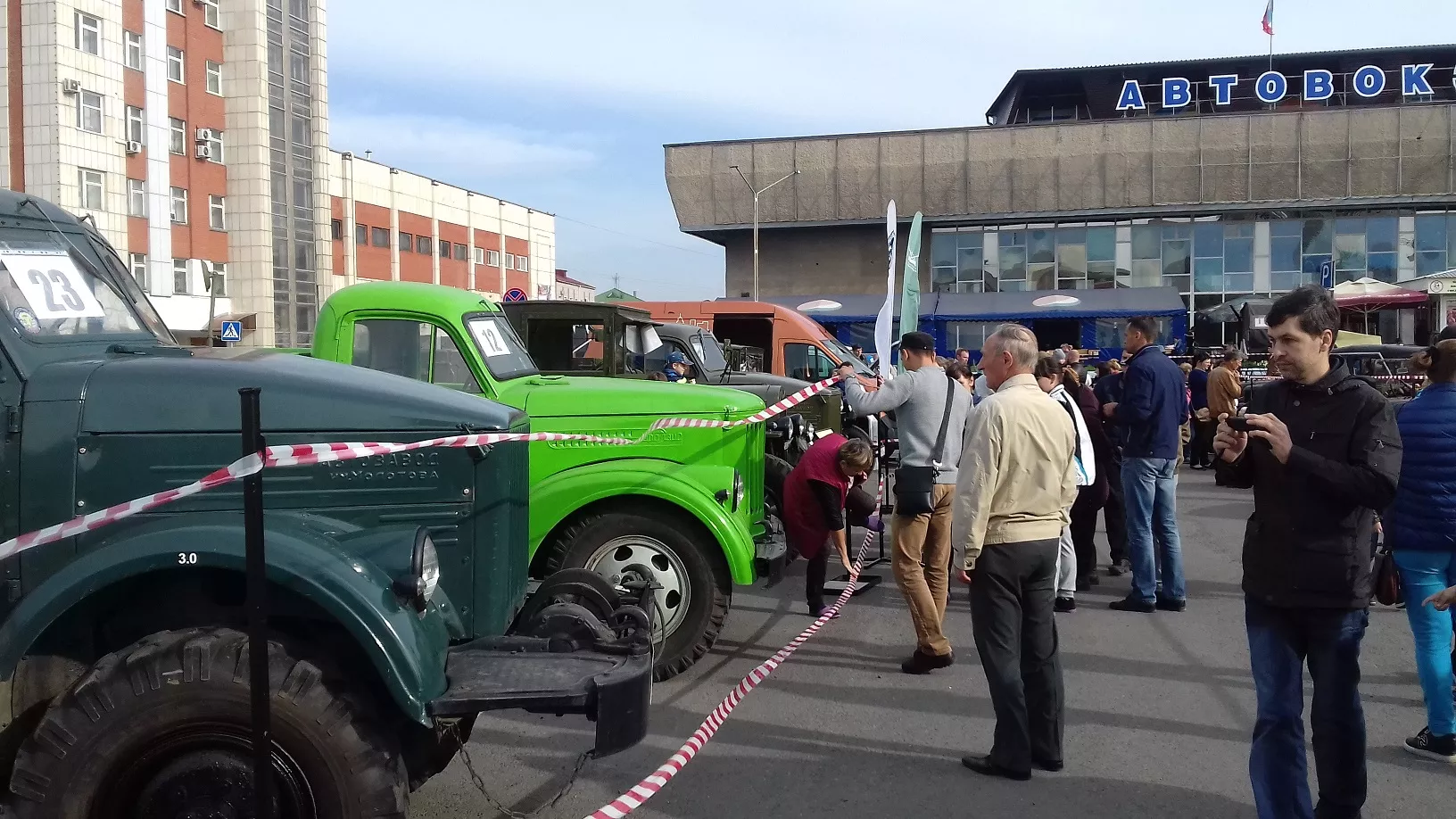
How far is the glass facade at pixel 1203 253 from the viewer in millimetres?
42688

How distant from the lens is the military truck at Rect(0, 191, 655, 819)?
9.95 ft

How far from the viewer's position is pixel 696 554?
6.02 metres

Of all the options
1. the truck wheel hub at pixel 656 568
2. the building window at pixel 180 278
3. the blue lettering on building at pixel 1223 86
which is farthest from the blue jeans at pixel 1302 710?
the blue lettering on building at pixel 1223 86

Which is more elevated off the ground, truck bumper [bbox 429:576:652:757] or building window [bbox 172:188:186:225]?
building window [bbox 172:188:186:225]

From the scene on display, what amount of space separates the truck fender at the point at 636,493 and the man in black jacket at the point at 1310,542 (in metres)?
2.79

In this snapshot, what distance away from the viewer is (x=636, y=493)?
5980 mm

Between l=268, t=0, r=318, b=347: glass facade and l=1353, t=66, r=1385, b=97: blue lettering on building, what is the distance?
45454mm

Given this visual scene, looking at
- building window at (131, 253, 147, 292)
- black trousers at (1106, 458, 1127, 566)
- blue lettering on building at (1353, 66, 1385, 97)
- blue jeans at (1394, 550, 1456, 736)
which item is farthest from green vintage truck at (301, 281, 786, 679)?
blue lettering on building at (1353, 66, 1385, 97)

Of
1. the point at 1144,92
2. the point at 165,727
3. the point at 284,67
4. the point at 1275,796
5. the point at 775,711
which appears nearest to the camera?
the point at 165,727

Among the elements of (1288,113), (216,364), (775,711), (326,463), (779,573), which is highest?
(1288,113)

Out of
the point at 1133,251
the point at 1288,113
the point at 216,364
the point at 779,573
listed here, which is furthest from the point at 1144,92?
the point at 216,364

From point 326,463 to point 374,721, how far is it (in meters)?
0.87

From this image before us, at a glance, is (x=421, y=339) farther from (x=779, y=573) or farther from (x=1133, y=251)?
(x=1133, y=251)

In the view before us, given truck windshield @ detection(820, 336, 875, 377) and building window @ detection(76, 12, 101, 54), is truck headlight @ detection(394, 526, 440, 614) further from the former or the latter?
building window @ detection(76, 12, 101, 54)
